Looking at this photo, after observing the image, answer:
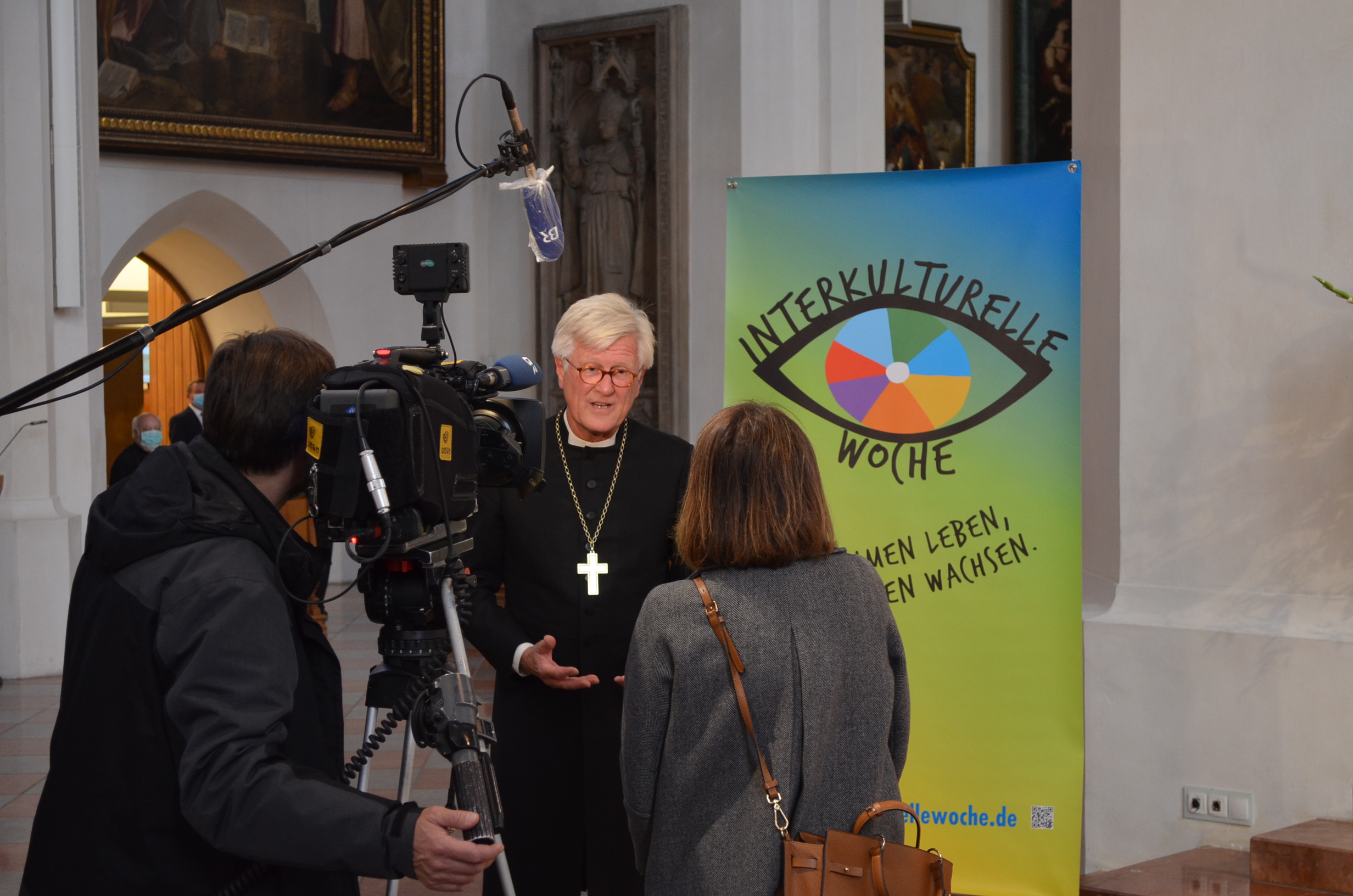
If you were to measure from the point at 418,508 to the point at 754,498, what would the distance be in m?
0.53

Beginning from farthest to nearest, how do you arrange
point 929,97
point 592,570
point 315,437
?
point 929,97 → point 592,570 → point 315,437

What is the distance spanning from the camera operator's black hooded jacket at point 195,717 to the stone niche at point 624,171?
24.9 ft

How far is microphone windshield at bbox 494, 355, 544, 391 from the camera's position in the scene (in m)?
1.86

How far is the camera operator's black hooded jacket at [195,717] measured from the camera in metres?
1.35

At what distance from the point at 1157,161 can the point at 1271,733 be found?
160 centimetres

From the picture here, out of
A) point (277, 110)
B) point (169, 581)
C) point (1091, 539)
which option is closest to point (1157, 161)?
point (1091, 539)

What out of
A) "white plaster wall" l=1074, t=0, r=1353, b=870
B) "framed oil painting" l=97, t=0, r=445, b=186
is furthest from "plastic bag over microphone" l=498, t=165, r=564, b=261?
"framed oil painting" l=97, t=0, r=445, b=186

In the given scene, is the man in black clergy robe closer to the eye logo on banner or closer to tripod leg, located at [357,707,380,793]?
tripod leg, located at [357,707,380,793]

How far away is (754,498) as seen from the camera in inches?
71.8

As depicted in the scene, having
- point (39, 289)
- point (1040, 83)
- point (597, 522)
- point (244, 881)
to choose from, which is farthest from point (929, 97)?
point (244, 881)

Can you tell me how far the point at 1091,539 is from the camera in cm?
380

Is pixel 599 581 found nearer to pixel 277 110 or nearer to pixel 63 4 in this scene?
pixel 63 4

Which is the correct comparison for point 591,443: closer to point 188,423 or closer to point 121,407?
point 188,423

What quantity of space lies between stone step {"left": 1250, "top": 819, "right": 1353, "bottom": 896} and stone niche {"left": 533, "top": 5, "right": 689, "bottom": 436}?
6.20 metres
